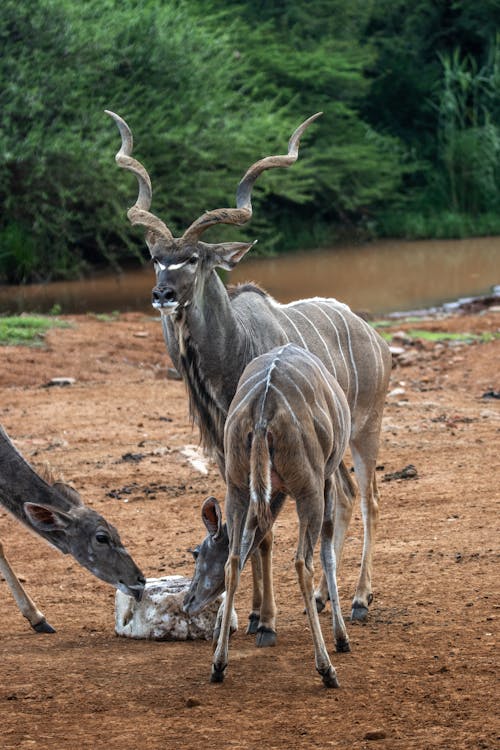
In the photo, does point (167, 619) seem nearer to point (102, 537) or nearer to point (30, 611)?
point (102, 537)

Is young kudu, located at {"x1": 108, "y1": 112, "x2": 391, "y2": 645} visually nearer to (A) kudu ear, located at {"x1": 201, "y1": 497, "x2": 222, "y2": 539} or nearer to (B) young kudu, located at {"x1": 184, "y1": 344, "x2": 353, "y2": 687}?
(A) kudu ear, located at {"x1": 201, "y1": 497, "x2": 222, "y2": 539}

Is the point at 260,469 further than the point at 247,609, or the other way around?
the point at 247,609

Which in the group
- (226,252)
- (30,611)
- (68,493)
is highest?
(226,252)

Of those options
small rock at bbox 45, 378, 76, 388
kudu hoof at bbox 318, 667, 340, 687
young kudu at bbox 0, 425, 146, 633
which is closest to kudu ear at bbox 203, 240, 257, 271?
young kudu at bbox 0, 425, 146, 633

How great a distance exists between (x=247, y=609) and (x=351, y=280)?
15921 mm

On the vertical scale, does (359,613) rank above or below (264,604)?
below

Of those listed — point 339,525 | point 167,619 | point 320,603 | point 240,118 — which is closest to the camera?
point 167,619

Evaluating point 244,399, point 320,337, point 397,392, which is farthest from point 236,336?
point 397,392

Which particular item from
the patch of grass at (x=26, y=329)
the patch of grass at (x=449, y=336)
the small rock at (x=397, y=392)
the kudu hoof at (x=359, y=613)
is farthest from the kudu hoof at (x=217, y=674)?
the patch of grass at (x=449, y=336)

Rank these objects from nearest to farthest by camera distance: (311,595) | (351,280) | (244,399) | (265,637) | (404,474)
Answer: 1. (311,595)
2. (244,399)
3. (265,637)
4. (404,474)
5. (351,280)

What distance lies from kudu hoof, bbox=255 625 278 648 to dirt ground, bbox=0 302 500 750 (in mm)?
50

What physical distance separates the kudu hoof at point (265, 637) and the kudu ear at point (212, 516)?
0.42m

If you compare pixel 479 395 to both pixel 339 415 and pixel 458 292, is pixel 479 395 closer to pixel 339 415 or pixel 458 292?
pixel 339 415

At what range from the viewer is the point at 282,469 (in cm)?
452
